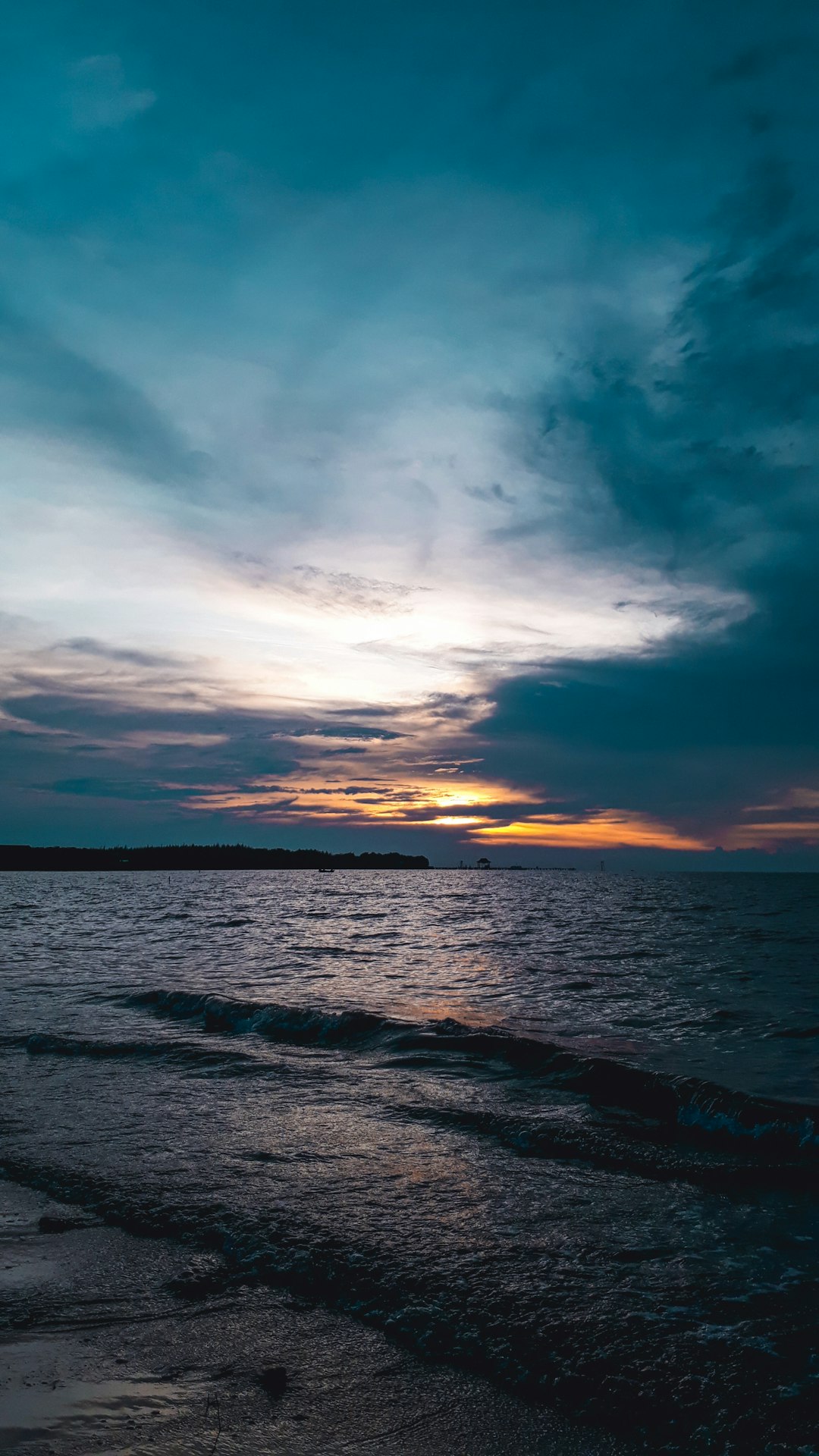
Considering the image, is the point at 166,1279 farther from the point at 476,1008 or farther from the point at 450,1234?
the point at 476,1008

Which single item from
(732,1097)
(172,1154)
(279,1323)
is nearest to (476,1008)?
(732,1097)

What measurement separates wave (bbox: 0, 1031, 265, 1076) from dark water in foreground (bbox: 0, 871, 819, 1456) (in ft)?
0.24

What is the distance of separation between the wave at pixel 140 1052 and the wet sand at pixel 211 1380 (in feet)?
23.7

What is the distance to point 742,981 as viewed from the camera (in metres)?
23.9

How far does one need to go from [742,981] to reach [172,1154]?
777 inches

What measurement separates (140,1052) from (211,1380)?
1041 cm

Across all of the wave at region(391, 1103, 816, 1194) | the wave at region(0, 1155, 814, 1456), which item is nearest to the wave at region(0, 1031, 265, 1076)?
the wave at region(391, 1103, 816, 1194)

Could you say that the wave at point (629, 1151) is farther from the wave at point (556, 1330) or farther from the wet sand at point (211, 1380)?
the wet sand at point (211, 1380)

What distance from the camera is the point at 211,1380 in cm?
494

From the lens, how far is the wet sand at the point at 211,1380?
4.39m

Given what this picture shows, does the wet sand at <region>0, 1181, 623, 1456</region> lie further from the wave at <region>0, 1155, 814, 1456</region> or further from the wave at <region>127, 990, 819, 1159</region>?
the wave at <region>127, 990, 819, 1159</region>

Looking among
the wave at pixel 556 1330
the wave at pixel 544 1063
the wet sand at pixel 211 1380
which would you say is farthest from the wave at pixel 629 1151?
the wet sand at pixel 211 1380

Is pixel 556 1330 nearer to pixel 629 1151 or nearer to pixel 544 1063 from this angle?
pixel 629 1151

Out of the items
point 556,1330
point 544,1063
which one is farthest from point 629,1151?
point 556,1330
